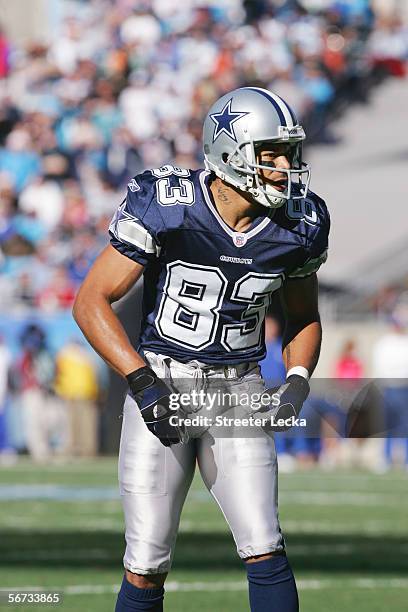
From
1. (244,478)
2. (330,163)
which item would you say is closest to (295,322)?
(244,478)

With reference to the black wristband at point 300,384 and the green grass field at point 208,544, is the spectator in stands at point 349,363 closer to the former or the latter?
the green grass field at point 208,544

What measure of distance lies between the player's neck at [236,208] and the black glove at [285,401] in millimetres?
492

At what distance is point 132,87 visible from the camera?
17.1 m

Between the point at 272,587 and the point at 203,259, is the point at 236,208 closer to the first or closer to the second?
the point at 203,259

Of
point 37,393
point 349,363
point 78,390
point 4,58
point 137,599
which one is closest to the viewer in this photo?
point 137,599

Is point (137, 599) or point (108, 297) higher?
point (108, 297)

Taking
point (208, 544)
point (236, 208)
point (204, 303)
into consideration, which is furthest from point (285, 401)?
point (208, 544)

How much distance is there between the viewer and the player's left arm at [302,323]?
14.1ft

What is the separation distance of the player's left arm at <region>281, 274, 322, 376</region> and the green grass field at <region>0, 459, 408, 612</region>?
5.74 ft

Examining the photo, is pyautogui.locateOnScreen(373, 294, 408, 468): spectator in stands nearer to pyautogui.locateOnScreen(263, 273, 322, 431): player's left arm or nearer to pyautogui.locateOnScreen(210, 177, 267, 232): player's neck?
pyautogui.locateOnScreen(263, 273, 322, 431): player's left arm

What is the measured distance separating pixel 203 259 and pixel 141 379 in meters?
0.40

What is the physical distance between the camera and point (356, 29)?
58.7 feet

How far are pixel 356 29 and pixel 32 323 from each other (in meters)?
6.17

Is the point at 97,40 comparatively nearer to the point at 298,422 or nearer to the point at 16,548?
the point at 16,548
